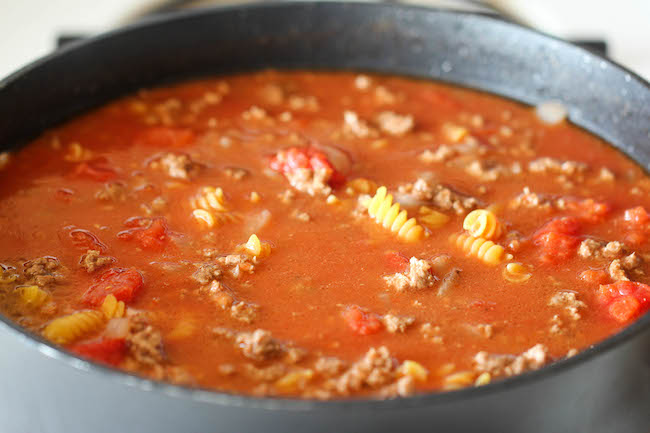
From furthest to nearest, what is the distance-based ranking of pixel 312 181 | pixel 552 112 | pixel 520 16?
pixel 520 16 < pixel 552 112 < pixel 312 181

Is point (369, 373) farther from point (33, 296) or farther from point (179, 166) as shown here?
point (179, 166)

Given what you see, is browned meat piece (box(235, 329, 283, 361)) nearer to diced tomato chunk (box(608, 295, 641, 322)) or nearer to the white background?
diced tomato chunk (box(608, 295, 641, 322))

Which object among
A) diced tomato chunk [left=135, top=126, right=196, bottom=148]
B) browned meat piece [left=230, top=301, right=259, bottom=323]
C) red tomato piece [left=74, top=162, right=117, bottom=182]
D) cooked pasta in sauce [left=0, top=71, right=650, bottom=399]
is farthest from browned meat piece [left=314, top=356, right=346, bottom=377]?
diced tomato chunk [left=135, top=126, right=196, bottom=148]

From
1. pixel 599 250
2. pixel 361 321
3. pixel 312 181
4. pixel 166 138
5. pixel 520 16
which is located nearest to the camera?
pixel 361 321

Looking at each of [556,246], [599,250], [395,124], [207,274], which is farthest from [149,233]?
[599,250]

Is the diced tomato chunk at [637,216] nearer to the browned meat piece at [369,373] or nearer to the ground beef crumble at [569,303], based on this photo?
the ground beef crumble at [569,303]

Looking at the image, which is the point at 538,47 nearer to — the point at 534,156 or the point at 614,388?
the point at 534,156
